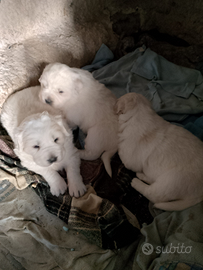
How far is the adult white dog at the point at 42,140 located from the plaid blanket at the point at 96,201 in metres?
0.13

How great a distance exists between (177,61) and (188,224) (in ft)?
8.45

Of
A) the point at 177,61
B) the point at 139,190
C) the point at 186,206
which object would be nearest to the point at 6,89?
the point at 139,190

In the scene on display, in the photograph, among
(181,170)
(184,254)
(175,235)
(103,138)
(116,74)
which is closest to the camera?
(184,254)

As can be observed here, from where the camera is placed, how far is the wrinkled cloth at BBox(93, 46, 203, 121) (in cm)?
254

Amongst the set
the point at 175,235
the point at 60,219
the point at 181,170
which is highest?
the point at 181,170

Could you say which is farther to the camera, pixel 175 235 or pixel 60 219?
pixel 60 219

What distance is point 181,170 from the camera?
5.41 ft

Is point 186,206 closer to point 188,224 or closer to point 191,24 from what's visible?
point 188,224

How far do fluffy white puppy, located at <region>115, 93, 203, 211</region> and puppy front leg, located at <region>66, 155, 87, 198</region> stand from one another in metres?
0.51

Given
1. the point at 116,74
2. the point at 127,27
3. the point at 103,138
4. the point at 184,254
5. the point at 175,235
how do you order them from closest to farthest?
the point at 184,254 → the point at 175,235 → the point at 103,138 → the point at 116,74 → the point at 127,27

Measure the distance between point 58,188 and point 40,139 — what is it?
632 mm

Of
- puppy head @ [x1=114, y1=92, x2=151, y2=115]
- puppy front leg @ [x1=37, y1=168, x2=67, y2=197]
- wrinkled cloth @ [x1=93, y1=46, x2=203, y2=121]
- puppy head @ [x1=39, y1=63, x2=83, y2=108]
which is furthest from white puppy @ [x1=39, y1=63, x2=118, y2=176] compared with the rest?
wrinkled cloth @ [x1=93, y1=46, x2=203, y2=121]

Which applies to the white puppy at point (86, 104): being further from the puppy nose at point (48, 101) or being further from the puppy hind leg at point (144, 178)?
the puppy hind leg at point (144, 178)

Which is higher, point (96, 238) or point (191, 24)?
point (191, 24)
